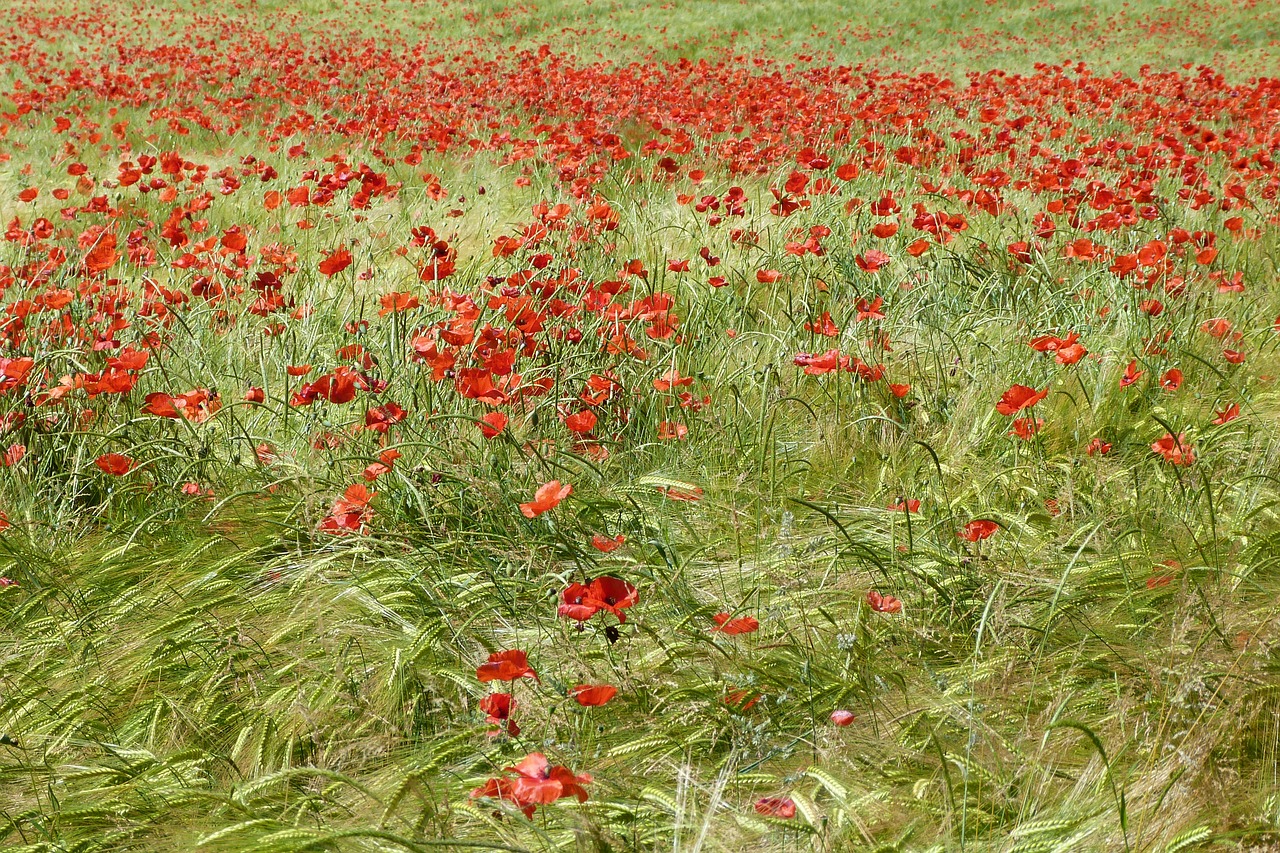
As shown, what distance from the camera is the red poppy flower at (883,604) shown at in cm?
167

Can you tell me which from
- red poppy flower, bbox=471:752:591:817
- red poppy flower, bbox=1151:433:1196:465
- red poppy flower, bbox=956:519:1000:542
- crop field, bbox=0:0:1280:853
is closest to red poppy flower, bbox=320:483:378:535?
crop field, bbox=0:0:1280:853

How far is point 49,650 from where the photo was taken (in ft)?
5.72

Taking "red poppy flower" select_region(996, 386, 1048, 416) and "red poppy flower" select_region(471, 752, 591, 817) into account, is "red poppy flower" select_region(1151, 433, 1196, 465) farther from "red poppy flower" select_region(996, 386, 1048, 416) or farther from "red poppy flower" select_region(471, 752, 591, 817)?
"red poppy flower" select_region(471, 752, 591, 817)

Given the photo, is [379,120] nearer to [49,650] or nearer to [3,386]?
[3,386]

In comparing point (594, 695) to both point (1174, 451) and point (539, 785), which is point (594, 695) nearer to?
point (539, 785)

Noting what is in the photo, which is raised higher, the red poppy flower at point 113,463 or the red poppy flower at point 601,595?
the red poppy flower at point 113,463

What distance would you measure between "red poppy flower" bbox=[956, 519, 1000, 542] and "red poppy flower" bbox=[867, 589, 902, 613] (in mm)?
219

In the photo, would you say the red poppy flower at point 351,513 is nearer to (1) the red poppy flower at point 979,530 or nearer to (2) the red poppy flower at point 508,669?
(2) the red poppy flower at point 508,669

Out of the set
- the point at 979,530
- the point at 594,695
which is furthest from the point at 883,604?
the point at 594,695

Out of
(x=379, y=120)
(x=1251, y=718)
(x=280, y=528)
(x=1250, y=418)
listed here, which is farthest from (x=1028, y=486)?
(x=379, y=120)

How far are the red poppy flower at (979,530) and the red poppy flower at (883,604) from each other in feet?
0.72

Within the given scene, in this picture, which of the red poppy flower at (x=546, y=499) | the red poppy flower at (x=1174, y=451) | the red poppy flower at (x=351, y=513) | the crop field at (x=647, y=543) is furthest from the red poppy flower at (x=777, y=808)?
the red poppy flower at (x=1174, y=451)

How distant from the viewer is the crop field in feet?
4.50

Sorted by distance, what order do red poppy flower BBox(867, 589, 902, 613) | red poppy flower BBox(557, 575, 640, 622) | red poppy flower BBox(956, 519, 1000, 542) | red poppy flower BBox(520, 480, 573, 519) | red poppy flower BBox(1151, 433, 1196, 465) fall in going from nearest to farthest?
red poppy flower BBox(557, 575, 640, 622), red poppy flower BBox(520, 480, 573, 519), red poppy flower BBox(867, 589, 902, 613), red poppy flower BBox(956, 519, 1000, 542), red poppy flower BBox(1151, 433, 1196, 465)
